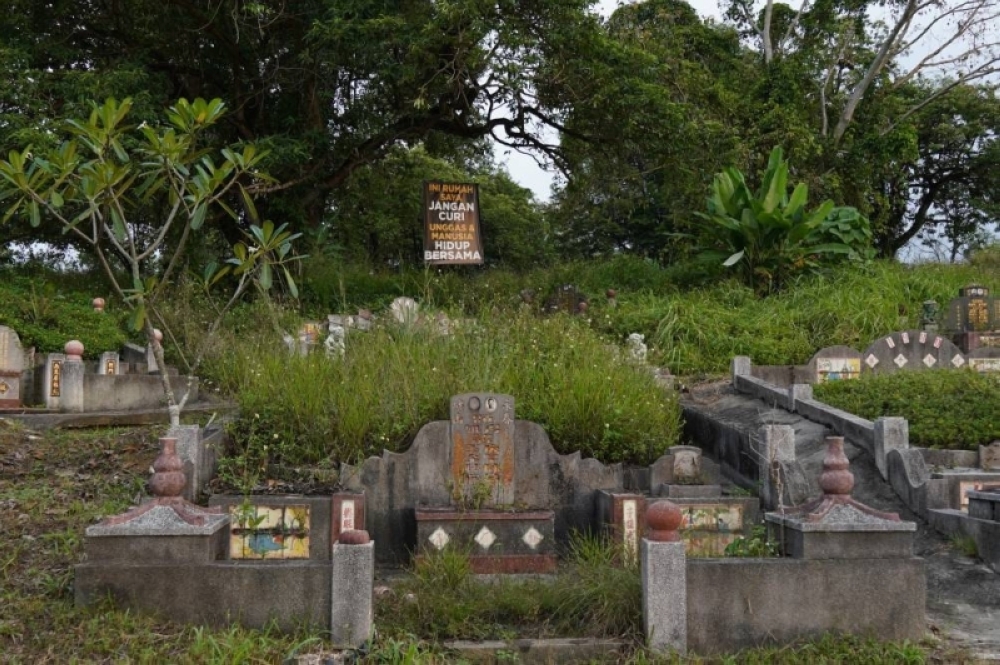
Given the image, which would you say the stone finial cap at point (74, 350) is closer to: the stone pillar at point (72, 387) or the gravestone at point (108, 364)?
the stone pillar at point (72, 387)

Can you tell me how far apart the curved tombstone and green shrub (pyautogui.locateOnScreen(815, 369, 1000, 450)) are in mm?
1309

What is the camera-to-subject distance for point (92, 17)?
15.2m

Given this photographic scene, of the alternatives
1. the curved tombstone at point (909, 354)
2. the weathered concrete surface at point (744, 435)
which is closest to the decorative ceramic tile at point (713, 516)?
the weathered concrete surface at point (744, 435)

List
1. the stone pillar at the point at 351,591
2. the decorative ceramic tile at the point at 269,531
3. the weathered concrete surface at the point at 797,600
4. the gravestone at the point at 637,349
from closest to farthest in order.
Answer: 1. the stone pillar at the point at 351,591
2. the weathered concrete surface at the point at 797,600
3. the decorative ceramic tile at the point at 269,531
4. the gravestone at the point at 637,349

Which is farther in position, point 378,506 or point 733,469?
point 733,469


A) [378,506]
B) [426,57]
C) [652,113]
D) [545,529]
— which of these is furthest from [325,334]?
[652,113]

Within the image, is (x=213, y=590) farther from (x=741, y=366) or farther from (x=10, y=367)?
(x=741, y=366)

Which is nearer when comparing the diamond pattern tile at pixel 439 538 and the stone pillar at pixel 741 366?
the diamond pattern tile at pixel 439 538

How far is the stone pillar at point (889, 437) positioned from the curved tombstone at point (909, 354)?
3.65 metres

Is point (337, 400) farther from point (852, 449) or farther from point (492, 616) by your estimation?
point (852, 449)

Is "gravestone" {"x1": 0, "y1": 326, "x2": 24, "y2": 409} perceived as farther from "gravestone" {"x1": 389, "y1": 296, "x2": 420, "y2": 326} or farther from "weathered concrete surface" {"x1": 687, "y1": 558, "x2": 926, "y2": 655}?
"weathered concrete surface" {"x1": 687, "y1": 558, "x2": 926, "y2": 655}

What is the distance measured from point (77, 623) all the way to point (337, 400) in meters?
2.94

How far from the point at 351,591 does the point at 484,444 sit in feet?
7.35

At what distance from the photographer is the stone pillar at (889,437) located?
7.84m
